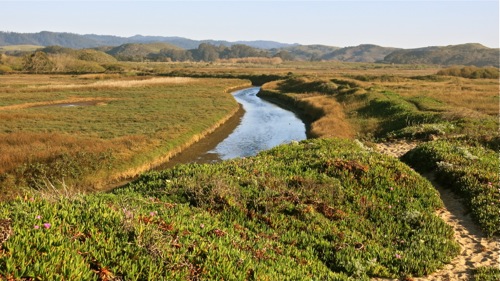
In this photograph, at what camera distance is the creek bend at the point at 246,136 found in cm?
3253

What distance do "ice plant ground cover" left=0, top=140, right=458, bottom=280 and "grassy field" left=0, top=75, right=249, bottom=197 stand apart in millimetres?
4268

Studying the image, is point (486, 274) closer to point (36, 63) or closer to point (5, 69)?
point (36, 63)

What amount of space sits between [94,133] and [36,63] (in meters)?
135

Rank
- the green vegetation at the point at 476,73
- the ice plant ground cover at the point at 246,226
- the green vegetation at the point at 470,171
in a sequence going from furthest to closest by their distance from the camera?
the green vegetation at the point at 476,73
the green vegetation at the point at 470,171
the ice plant ground cover at the point at 246,226

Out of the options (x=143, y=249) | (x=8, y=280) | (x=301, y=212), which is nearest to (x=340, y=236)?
(x=301, y=212)

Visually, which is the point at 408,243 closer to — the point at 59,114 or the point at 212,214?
the point at 212,214

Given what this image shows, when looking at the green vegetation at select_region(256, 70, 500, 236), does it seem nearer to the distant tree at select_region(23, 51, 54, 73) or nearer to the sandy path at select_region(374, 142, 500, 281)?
the sandy path at select_region(374, 142, 500, 281)

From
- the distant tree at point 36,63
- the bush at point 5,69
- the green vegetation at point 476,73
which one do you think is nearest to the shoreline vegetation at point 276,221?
the green vegetation at point 476,73

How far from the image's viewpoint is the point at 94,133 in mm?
35469

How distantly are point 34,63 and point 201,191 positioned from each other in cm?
16173

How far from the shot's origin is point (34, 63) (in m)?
148

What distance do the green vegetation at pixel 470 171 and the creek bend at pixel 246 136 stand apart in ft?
48.8

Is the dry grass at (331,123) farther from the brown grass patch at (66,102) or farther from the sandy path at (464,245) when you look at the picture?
the brown grass patch at (66,102)

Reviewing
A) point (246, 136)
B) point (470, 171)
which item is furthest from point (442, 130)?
point (246, 136)
